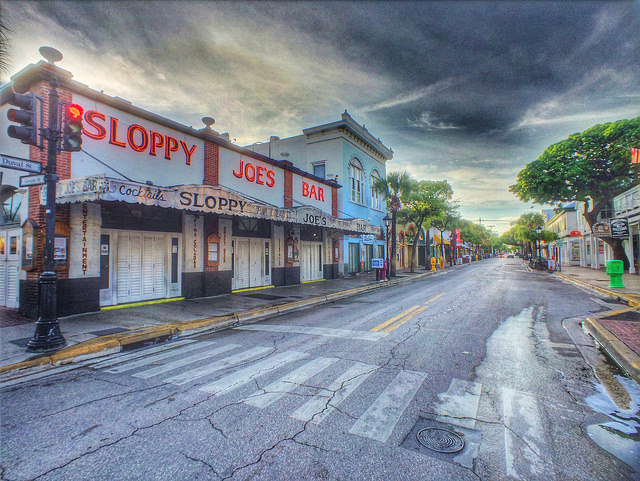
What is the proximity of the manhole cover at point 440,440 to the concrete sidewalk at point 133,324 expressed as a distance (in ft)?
20.6

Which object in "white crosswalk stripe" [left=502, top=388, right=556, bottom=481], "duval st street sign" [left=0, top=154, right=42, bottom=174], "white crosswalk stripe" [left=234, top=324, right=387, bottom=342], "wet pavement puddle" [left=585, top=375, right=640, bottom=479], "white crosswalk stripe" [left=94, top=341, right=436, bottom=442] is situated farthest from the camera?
"white crosswalk stripe" [left=234, top=324, right=387, bottom=342]

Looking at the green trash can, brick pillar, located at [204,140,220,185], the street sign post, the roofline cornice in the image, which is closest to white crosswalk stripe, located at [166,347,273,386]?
the street sign post

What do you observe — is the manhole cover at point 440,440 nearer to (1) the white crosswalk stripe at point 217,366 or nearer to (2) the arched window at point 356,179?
(1) the white crosswalk stripe at point 217,366

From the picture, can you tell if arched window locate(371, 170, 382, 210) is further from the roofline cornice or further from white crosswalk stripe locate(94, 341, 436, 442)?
white crosswalk stripe locate(94, 341, 436, 442)

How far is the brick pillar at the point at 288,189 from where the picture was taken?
57.1ft

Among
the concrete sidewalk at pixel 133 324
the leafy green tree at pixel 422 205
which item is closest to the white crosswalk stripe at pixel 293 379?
the concrete sidewalk at pixel 133 324

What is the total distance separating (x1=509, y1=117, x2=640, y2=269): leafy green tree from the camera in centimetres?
2277

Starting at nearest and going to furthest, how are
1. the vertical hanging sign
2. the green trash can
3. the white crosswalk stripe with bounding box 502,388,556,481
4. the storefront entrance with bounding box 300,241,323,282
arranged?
the white crosswalk stripe with bounding box 502,388,556,481 < the vertical hanging sign < the green trash can < the storefront entrance with bounding box 300,241,323,282

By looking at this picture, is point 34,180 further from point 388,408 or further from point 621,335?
point 621,335

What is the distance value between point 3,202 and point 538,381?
1514 cm

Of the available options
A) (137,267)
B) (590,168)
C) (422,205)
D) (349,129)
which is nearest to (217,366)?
(137,267)

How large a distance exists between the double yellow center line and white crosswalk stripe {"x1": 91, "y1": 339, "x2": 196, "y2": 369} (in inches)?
175

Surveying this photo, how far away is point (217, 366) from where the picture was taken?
17.3 feet

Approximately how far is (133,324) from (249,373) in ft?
15.9
